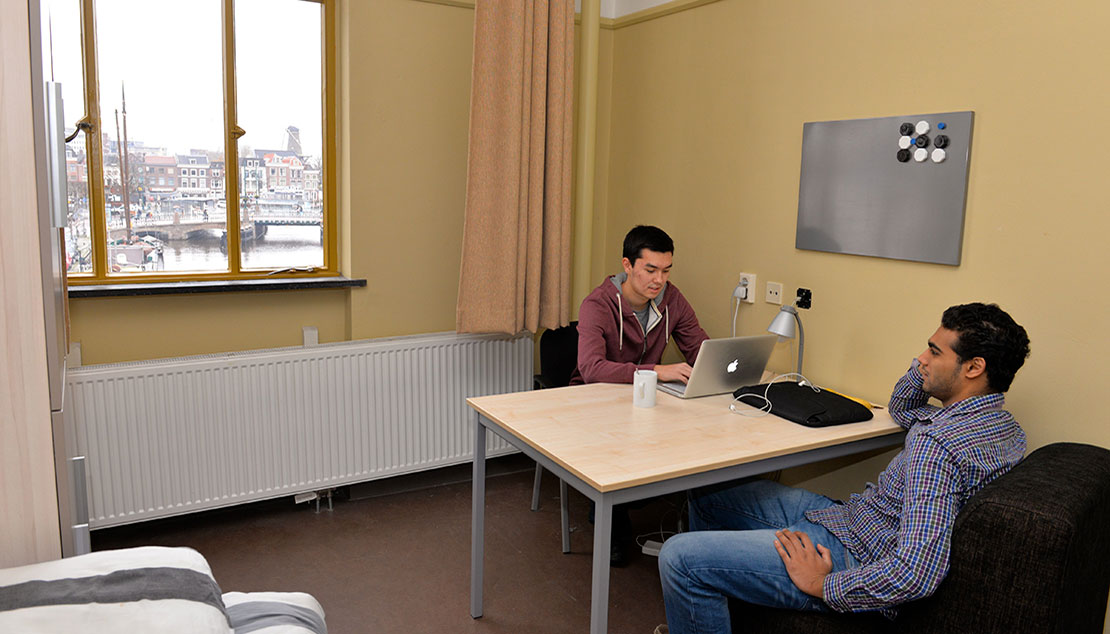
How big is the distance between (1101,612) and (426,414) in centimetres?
264

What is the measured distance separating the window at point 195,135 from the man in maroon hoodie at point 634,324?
4.46 ft

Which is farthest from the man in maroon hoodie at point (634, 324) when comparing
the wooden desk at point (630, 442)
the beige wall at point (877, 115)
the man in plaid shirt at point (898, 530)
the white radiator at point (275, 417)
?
the man in plaid shirt at point (898, 530)

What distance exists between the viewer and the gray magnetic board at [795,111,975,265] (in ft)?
8.25

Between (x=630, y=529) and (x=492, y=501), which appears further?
(x=492, y=501)

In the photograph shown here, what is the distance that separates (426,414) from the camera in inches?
145

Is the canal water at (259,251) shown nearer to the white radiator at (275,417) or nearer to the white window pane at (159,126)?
the white window pane at (159,126)

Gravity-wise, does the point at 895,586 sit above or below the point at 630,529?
above

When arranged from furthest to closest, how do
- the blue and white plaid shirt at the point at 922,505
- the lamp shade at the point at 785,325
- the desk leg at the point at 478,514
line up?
the lamp shade at the point at 785,325
the desk leg at the point at 478,514
the blue and white plaid shirt at the point at 922,505

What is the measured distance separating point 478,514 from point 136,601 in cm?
137

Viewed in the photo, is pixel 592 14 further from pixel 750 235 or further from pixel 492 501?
pixel 492 501

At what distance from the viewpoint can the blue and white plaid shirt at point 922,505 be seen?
1782mm

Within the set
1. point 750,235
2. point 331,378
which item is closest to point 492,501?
point 331,378

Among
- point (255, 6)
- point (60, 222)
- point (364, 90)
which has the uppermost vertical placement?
point (255, 6)

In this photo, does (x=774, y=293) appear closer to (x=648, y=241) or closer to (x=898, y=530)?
(x=648, y=241)
